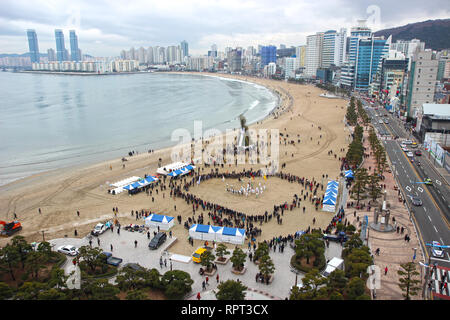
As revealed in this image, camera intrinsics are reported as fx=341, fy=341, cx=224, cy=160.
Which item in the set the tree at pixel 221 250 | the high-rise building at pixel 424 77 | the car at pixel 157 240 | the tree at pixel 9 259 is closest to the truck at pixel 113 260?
the car at pixel 157 240

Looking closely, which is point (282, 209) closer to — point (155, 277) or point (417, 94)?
point (155, 277)

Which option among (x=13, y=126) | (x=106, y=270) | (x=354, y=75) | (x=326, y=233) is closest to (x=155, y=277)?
(x=106, y=270)

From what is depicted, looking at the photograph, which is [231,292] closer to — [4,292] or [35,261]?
[4,292]

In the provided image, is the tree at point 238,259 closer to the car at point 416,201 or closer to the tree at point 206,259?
the tree at point 206,259

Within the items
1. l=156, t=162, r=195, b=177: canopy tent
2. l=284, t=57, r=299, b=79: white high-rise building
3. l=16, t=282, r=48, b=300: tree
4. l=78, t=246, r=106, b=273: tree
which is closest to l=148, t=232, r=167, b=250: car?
l=78, t=246, r=106, b=273: tree

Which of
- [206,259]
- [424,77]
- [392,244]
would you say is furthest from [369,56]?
[206,259]

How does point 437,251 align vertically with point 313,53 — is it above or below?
below
